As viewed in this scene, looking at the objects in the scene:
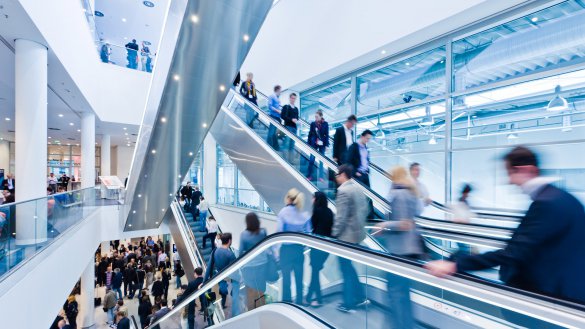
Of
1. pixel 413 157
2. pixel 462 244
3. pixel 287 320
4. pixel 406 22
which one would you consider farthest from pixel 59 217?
pixel 406 22

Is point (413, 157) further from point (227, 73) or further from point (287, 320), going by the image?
point (287, 320)

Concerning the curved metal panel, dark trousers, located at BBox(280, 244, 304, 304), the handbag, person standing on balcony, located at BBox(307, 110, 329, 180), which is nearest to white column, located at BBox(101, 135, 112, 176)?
the curved metal panel

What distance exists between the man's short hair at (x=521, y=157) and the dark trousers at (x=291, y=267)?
200 cm

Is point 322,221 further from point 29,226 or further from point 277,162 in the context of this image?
point 29,226

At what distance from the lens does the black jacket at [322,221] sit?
393 centimetres

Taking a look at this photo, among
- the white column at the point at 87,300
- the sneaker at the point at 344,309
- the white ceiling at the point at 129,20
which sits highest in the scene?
the white ceiling at the point at 129,20

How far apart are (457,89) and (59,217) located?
922cm

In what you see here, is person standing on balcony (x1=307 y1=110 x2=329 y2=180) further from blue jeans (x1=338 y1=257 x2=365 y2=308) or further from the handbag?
blue jeans (x1=338 y1=257 x2=365 y2=308)

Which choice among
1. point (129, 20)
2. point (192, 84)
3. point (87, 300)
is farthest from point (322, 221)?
point (129, 20)

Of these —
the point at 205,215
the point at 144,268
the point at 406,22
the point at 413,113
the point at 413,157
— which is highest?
the point at 406,22

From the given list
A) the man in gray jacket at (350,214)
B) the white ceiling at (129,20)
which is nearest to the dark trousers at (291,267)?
the man in gray jacket at (350,214)

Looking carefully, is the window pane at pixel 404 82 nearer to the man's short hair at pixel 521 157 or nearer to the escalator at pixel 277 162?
the escalator at pixel 277 162

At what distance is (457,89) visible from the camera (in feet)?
22.5

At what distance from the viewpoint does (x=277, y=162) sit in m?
6.65
